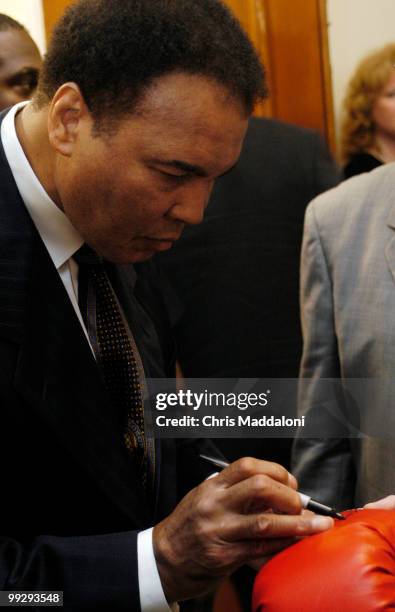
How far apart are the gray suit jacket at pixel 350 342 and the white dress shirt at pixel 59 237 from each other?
1.44ft

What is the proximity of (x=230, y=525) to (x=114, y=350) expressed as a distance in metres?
0.33

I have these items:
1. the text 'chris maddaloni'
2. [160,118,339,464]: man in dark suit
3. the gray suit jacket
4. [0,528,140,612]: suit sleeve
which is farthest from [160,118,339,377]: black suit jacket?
[0,528,140,612]: suit sleeve

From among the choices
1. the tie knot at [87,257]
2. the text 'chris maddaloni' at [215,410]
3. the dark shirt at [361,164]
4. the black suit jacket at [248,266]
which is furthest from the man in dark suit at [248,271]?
the tie knot at [87,257]

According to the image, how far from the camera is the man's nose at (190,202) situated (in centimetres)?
109

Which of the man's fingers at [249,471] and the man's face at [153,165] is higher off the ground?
the man's face at [153,165]

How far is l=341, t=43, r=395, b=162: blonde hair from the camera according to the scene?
2.26 metres

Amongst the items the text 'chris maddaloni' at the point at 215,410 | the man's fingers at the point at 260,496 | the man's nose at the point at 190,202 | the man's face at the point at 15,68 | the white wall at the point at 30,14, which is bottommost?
the text 'chris maddaloni' at the point at 215,410

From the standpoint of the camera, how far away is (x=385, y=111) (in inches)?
89.2

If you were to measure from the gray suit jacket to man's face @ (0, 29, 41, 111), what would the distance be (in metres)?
0.71

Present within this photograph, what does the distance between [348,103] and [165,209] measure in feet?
4.65

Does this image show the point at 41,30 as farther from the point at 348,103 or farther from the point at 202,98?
the point at 202,98

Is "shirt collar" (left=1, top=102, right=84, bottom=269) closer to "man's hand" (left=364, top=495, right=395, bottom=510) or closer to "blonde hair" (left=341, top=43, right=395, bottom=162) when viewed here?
"man's hand" (left=364, top=495, right=395, bottom=510)

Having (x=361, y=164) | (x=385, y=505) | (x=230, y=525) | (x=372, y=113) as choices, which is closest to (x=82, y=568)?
(x=230, y=525)

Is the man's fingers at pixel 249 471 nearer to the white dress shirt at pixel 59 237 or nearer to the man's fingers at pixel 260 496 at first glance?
Result: the man's fingers at pixel 260 496
